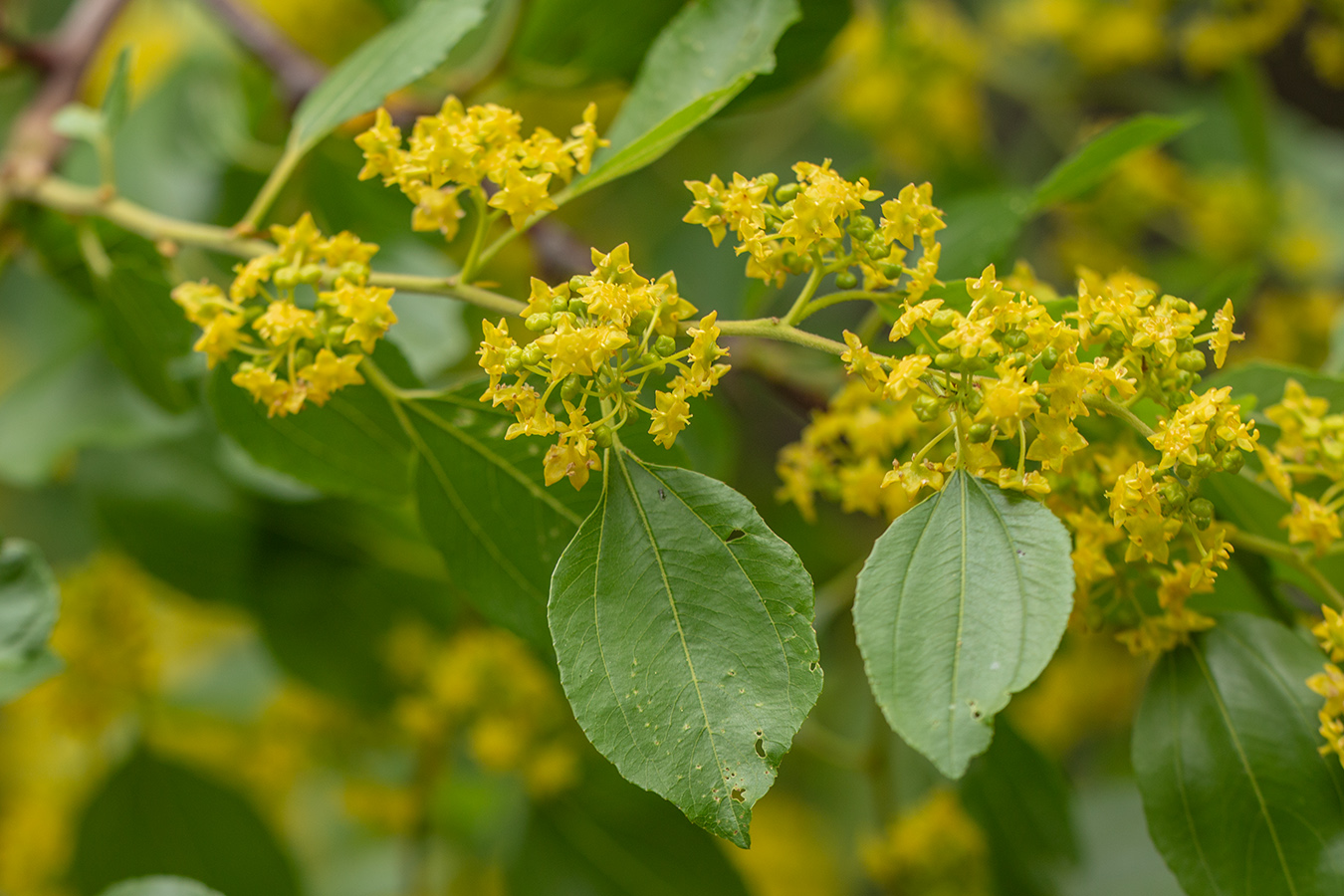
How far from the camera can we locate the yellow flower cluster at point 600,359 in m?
0.40

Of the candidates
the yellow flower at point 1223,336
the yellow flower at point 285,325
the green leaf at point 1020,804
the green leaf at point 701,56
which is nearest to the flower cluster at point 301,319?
the yellow flower at point 285,325

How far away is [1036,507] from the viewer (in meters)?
0.39

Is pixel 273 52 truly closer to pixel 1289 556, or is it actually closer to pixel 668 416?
pixel 668 416

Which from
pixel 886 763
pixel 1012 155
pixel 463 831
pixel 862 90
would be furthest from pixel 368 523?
pixel 1012 155

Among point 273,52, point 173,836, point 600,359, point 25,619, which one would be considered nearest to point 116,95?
point 273,52

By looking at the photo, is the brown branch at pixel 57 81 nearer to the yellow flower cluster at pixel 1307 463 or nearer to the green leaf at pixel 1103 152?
the green leaf at pixel 1103 152

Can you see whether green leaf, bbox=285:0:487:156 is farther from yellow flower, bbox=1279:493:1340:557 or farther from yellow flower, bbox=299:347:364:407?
→ yellow flower, bbox=1279:493:1340:557

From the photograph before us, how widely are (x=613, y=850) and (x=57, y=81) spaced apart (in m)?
0.79

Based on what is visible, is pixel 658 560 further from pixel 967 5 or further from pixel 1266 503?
pixel 967 5

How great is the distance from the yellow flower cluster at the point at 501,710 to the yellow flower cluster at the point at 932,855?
0.84ft

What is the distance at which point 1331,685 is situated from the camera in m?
0.42

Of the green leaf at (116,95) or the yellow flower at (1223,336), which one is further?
the green leaf at (116,95)

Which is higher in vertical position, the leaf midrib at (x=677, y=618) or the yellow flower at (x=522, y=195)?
the yellow flower at (x=522, y=195)

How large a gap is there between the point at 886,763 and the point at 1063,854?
0.14 metres
